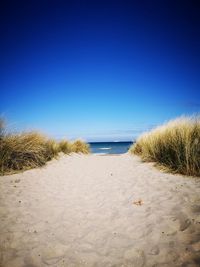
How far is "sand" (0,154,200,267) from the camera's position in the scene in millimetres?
2027

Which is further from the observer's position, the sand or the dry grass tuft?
the dry grass tuft

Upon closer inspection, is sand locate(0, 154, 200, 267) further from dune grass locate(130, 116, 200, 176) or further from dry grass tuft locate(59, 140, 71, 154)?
dry grass tuft locate(59, 140, 71, 154)

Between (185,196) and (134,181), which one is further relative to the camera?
(134,181)

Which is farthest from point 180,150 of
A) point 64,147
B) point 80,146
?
point 80,146

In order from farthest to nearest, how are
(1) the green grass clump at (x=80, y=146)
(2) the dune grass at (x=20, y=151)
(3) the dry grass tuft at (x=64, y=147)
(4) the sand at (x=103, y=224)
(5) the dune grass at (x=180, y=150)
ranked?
(1) the green grass clump at (x=80, y=146) < (3) the dry grass tuft at (x=64, y=147) < (2) the dune grass at (x=20, y=151) < (5) the dune grass at (x=180, y=150) < (4) the sand at (x=103, y=224)

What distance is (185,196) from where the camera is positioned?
129 inches

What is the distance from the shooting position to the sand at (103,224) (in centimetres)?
203

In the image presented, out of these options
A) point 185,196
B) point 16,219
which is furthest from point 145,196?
point 16,219

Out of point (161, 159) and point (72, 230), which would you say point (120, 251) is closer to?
point (72, 230)

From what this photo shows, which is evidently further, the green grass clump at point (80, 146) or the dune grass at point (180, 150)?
the green grass clump at point (80, 146)

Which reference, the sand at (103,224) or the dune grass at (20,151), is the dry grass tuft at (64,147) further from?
the sand at (103,224)

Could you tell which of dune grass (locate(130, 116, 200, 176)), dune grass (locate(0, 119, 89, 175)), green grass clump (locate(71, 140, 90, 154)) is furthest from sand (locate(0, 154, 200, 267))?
green grass clump (locate(71, 140, 90, 154))

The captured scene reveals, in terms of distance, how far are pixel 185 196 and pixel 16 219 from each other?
302 centimetres

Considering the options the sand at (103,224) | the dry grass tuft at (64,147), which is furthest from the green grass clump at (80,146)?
the sand at (103,224)
